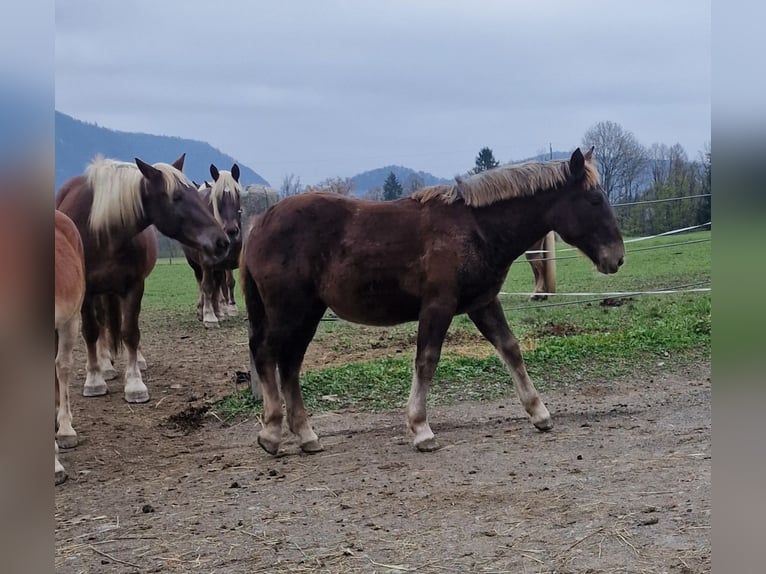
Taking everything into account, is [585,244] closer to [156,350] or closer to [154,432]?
[154,432]

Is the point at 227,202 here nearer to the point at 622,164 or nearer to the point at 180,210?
the point at 180,210

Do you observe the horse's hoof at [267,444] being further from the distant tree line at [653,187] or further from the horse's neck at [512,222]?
the distant tree line at [653,187]

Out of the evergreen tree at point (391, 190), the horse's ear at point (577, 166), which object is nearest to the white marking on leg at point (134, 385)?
the evergreen tree at point (391, 190)

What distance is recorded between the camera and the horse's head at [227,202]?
24.5 ft

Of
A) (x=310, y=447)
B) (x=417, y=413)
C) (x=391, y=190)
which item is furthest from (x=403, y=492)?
(x=391, y=190)

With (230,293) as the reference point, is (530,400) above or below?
below

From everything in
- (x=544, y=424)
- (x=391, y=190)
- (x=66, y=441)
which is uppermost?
(x=391, y=190)

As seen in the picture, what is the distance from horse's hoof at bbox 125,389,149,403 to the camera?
5.74 meters

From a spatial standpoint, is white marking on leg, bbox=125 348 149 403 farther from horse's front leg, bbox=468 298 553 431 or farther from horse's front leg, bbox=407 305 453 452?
horse's front leg, bbox=468 298 553 431

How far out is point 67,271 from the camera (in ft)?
12.2

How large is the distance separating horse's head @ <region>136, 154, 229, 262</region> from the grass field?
1362mm

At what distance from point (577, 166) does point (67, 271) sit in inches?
123

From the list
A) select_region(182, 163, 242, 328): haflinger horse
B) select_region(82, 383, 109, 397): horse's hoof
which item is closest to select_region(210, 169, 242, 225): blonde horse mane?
select_region(182, 163, 242, 328): haflinger horse

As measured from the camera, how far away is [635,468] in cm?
355
